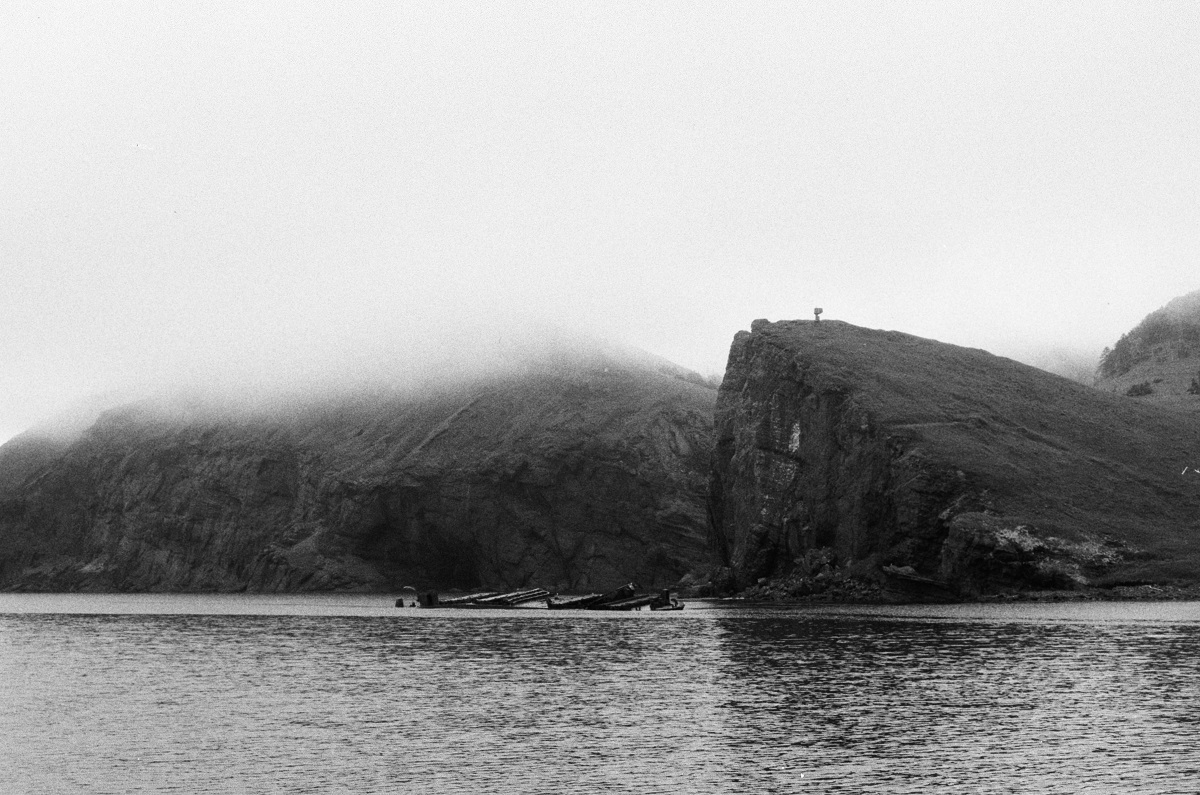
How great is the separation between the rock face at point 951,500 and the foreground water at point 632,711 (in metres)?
35.3

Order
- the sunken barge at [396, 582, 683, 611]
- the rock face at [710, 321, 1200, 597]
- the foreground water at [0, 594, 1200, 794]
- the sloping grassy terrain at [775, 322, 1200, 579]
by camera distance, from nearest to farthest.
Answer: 1. the foreground water at [0, 594, 1200, 794]
2. the rock face at [710, 321, 1200, 597]
3. the sloping grassy terrain at [775, 322, 1200, 579]
4. the sunken barge at [396, 582, 683, 611]

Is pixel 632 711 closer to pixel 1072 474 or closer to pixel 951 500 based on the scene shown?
pixel 951 500

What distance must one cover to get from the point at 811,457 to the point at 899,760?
14033 centimetres

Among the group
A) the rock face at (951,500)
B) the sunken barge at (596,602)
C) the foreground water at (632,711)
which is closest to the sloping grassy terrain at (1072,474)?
the rock face at (951,500)

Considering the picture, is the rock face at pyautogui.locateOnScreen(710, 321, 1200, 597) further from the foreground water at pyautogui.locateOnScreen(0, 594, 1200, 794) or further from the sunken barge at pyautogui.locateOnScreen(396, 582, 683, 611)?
the foreground water at pyautogui.locateOnScreen(0, 594, 1200, 794)

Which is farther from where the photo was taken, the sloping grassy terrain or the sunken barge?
the sunken barge

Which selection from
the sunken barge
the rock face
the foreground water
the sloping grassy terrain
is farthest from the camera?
the sunken barge

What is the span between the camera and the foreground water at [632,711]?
51.7m

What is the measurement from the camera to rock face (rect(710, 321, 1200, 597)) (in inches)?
6265

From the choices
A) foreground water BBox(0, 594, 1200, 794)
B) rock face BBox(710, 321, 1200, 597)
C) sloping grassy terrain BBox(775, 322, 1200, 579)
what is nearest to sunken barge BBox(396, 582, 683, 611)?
rock face BBox(710, 321, 1200, 597)

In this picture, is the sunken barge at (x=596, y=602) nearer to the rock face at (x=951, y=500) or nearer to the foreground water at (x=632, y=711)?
the rock face at (x=951, y=500)

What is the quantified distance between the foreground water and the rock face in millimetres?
35336

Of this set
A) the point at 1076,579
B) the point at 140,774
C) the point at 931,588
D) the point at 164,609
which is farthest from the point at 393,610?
the point at 140,774

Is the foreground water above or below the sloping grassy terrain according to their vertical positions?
→ below
